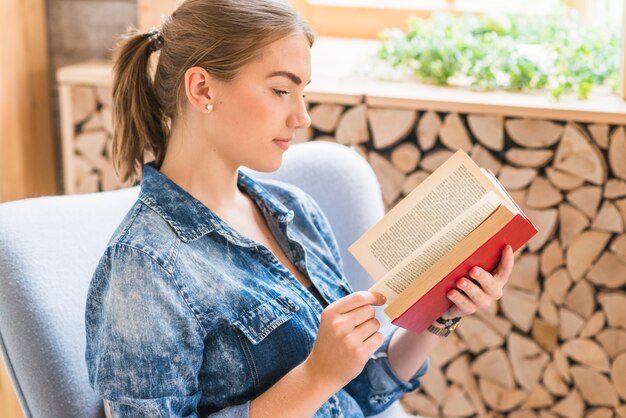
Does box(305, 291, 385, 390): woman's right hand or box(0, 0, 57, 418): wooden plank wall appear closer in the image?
box(305, 291, 385, 390): woman's right hand

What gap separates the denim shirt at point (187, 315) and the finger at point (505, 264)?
0.29 meters

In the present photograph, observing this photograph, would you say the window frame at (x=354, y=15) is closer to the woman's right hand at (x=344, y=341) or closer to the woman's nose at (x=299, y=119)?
the woman's nose at (x=299, y=119)

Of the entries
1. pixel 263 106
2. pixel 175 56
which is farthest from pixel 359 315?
pixel 175 56

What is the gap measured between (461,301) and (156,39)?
640 mm

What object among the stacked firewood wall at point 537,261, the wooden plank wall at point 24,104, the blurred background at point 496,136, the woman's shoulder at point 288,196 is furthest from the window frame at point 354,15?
the woman's shoulder at point 288,196

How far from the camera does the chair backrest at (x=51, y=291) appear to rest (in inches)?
50.6

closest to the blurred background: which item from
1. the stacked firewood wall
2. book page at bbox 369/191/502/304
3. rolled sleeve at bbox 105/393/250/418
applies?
the stacked firewood wall

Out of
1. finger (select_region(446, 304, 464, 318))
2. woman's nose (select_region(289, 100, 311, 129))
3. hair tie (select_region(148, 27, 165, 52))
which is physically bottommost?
finger (select_region(446, 304, 464, 318))

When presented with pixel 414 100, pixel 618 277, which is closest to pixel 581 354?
pixel 618 277

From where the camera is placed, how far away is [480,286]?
127cm

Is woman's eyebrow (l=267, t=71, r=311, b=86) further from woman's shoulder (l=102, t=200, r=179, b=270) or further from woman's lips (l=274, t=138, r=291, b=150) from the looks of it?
woman's shoulder (l=102, t=200, r=179, b=270)

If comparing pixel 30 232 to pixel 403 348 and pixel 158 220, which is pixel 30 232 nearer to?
pixel 158 220

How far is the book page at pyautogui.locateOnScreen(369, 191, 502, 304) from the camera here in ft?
3.97

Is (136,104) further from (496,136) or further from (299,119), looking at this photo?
(496,136)
